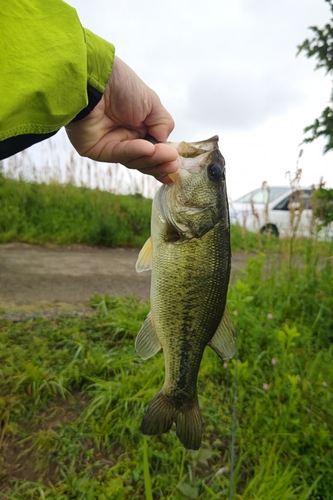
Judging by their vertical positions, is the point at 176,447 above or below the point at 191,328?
below

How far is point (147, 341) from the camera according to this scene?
1626 millimetres

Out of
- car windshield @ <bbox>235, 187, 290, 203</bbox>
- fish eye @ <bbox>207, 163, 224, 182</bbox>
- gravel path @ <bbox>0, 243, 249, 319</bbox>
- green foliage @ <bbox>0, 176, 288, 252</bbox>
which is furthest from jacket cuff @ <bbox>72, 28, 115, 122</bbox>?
car windshield @ <bbox>235, 187, 290, 203</bbox>

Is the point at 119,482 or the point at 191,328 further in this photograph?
the point at 119,482

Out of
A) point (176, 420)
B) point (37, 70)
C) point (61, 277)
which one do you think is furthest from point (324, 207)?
point (37, 70)

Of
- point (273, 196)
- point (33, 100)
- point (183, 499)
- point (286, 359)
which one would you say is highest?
point (273, 196)

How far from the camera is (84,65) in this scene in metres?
1.18

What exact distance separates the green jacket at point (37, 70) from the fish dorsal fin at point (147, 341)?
870 mm

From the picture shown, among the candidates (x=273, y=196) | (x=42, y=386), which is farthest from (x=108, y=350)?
(x=273, y=196)

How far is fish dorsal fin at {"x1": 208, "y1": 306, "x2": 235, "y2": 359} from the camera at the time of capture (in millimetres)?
1552

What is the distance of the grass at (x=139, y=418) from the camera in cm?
181

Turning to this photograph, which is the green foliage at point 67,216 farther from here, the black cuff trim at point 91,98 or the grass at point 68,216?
the black cuff trim at point 91,98

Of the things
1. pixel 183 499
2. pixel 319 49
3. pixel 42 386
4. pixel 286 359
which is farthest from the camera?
pixel 319 49

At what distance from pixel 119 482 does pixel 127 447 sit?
0.22 metres

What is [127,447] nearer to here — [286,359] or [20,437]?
[20,437]
